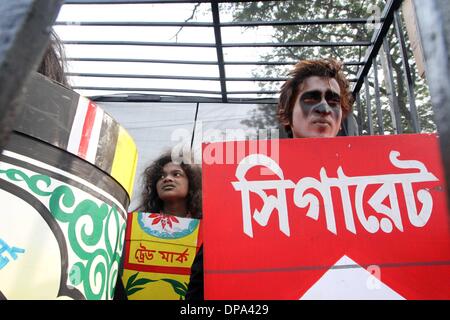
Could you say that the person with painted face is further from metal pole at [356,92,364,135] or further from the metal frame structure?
metal pole at [356,92,364,135]

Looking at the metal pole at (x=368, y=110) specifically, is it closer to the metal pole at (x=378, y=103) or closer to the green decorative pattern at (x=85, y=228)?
the metal pole at (x=378, y=103)

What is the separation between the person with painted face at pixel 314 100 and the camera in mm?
1140

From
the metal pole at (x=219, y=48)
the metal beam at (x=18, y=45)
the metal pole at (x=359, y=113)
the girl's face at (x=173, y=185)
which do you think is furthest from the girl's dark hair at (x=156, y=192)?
the metal beam at (x=18, y=45)

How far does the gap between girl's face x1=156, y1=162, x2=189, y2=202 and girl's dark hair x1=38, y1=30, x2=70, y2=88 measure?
1578mm

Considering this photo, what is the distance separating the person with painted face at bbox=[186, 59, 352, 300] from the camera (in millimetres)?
1140

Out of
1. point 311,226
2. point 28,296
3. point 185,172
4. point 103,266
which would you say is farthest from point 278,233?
point 185,172

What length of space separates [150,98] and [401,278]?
2.71 m

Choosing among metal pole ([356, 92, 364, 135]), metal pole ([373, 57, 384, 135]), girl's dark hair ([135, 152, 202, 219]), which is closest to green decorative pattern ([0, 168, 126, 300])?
girl's dark hair ([135, 152, 202, 219])

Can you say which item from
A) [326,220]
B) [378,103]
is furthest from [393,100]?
[326,220]

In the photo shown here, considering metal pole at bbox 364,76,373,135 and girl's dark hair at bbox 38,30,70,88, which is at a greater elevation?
metal pole at bbox 364,76,373,135

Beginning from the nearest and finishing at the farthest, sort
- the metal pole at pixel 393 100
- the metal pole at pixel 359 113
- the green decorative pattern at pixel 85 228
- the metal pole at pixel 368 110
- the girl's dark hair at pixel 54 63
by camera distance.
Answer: the green decorative pattern at pixel 85 228 → the girl's dark hair at pixel 54 63 → the metal pole at pixel 393 100 → the metal pole at pixel 368 110 → the metal pole at pixel 359 113

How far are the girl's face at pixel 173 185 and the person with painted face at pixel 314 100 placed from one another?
104 cm

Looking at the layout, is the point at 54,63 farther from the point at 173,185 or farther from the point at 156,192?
the point at 156,192

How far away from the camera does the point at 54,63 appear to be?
0.65m
